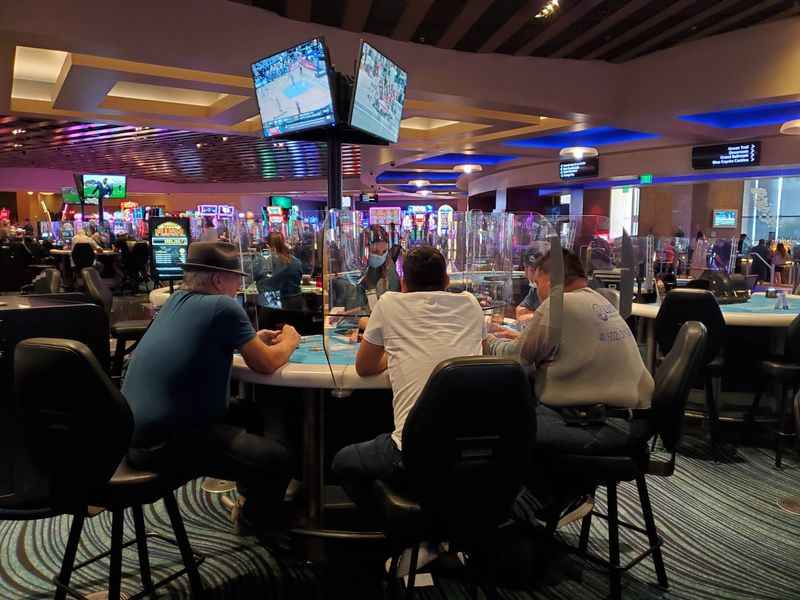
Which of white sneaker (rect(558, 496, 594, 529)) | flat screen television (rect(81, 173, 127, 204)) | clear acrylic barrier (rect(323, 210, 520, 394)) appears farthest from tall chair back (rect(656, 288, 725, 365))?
flat screen television (rect(81, 173, 127, 204))

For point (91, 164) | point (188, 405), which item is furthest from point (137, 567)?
point (91, 164)

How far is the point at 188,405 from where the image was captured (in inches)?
82.3

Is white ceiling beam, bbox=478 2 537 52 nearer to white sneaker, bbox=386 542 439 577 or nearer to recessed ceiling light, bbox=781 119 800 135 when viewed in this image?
recessed ceiling light, bbox=781 119 800 135

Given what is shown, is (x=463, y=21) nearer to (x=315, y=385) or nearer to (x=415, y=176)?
(x=315, y=385)

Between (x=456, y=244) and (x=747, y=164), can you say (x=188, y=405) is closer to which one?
(x=456, y=244)

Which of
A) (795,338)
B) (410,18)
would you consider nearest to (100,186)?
(410,18)

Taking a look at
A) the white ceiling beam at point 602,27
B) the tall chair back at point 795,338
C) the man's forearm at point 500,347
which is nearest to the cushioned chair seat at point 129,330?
the man's forearm at point 500,347

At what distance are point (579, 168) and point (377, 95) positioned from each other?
991cm

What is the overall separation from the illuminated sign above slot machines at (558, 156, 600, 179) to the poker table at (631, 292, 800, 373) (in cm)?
799

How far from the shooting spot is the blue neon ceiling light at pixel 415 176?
20.2m

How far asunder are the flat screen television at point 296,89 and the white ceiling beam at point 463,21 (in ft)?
9.07

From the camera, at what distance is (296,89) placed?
12.6 ft

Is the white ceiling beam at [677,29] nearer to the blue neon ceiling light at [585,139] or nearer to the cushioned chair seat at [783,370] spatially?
the blue neon ceiling light at [585,139]

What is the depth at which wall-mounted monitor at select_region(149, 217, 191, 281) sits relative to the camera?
6293mm
